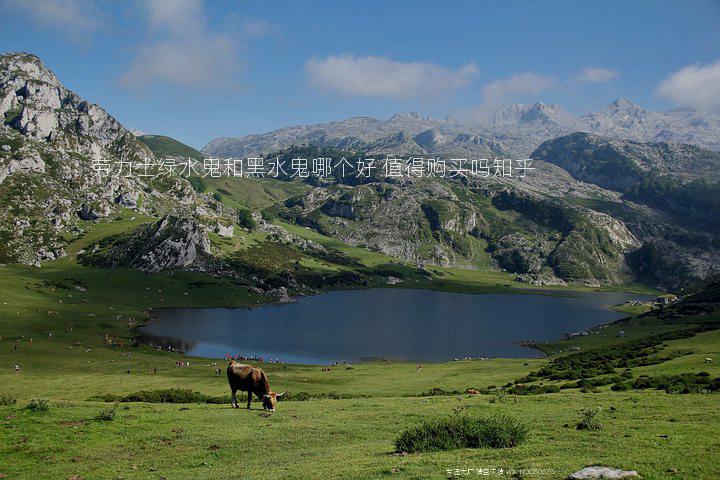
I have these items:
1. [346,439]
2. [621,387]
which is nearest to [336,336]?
[621,387]

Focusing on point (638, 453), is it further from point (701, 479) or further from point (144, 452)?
point (144, 452)

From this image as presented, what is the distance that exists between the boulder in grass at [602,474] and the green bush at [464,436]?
19.4 ft

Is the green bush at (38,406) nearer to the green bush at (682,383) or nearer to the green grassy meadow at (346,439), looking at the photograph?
the green grassy meadow at (346,439)

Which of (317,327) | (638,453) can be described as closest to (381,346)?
(317,327)

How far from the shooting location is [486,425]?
21766 mm

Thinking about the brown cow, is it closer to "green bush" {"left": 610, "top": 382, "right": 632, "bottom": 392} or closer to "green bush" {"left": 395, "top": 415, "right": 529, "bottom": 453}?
"green bush" {"left": 395, "top": 415, "right": 529, "bottom": 453}

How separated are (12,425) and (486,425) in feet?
83.5

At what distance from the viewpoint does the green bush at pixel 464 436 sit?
21.1 metres

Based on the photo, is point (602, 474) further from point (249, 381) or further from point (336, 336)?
point (336, 336)

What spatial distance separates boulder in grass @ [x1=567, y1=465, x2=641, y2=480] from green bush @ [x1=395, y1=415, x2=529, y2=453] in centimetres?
591

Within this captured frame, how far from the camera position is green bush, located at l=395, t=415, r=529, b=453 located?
69.3 ft

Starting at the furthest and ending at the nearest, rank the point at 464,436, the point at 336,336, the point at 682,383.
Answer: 1. the point at 336,336
2. the point at 682,383
3. the point at 464,436

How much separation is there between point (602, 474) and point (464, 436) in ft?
24.1

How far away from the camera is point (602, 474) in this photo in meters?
14.9
